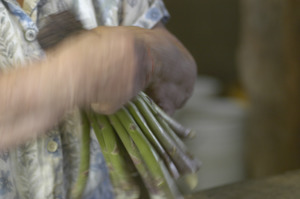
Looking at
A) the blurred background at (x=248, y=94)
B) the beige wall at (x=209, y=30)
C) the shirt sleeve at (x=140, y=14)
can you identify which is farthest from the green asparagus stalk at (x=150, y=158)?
the beige wall at (x=209, y=30)

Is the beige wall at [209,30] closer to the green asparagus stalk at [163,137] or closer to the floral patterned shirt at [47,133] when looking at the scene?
the floral patterned shirt at [47,133]

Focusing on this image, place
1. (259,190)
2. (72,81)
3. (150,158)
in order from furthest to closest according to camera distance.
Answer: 1. (259,190)
2. (150,158)
3. (72,81)

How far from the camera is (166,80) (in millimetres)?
867

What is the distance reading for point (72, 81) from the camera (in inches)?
25.4

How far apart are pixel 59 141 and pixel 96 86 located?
0.28 m

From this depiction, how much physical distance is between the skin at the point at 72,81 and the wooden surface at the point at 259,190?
0.38 meters

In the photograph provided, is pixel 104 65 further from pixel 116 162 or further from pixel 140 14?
pixel 140 14

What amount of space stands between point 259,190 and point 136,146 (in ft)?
1.20

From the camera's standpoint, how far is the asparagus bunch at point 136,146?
0.75 m

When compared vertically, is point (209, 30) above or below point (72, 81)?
below

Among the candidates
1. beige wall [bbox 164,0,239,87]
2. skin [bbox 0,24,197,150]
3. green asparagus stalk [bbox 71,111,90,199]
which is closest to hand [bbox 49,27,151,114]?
skin [bbox 0,24,197,150]

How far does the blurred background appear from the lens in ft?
7.08

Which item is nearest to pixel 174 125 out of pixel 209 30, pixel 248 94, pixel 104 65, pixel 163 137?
pixel 163 137

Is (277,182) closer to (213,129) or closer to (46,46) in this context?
(46,46)
